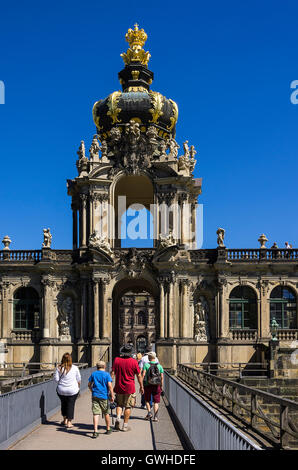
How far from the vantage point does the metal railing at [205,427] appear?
9.90 meters

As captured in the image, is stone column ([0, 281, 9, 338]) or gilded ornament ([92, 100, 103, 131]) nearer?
stone column ([0, 281, 9, 338])

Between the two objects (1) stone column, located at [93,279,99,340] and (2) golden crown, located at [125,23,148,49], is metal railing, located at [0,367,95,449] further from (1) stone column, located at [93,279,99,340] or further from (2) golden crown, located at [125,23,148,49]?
(2) golden crown, located at [125,23,148,49]

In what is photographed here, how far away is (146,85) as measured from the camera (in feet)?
159

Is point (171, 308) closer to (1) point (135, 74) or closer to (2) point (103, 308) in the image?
(2) point (103, 308)

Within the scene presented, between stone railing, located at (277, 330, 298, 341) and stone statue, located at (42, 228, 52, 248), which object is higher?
stone statue, located at (42, 228, 52, 248)

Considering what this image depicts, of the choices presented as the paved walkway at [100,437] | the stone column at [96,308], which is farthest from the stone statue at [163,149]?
the paved walkway at [100,437]

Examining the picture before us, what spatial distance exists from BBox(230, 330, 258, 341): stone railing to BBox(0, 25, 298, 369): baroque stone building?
0.06 m

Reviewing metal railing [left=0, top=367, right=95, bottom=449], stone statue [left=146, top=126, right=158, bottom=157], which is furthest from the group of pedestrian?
stone statue [left=146, top=126, right=158, bottom=157]

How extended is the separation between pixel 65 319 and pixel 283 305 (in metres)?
13.4

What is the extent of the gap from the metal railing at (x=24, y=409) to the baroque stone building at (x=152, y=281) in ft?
66.9

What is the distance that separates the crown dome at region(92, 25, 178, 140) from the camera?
4634 cm

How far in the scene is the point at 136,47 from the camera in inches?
1938

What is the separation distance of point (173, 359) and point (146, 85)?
19.2 meters
